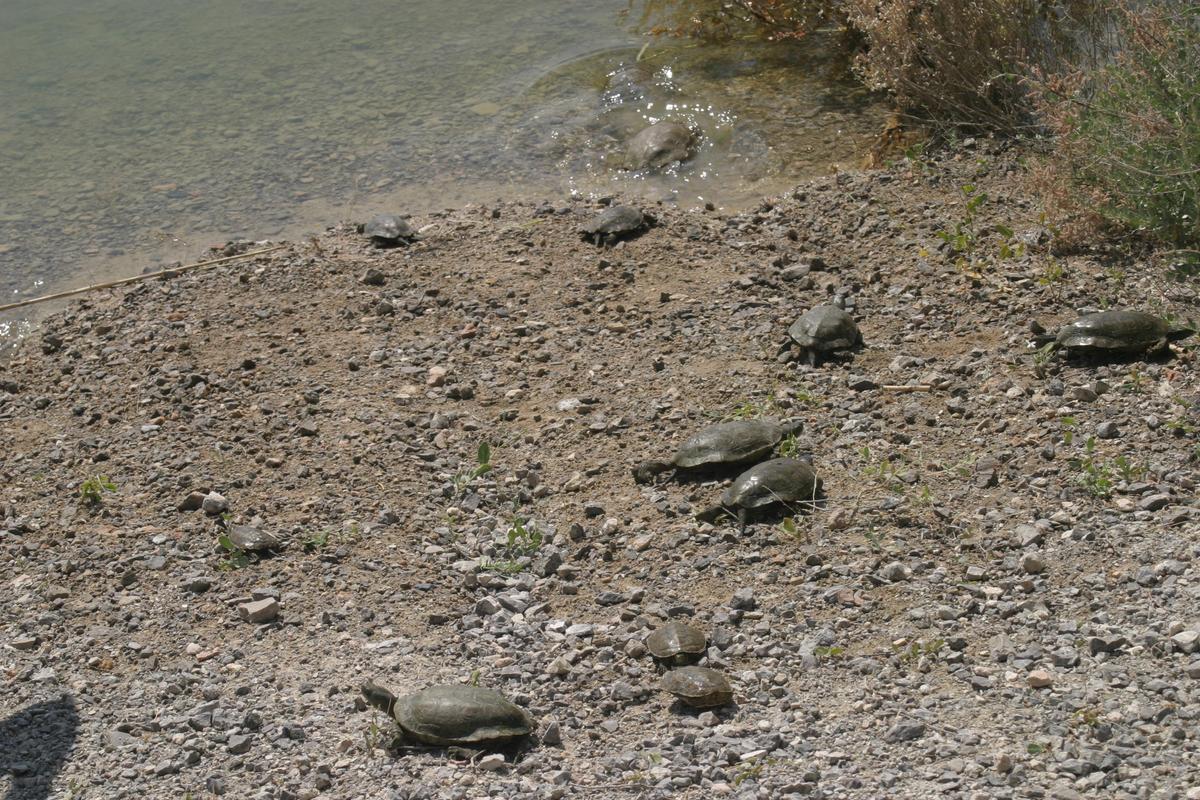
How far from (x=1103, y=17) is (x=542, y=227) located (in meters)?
3.21

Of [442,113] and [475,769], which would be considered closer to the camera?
[475,769]

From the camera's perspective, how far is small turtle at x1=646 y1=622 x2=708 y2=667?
3691 millimetres

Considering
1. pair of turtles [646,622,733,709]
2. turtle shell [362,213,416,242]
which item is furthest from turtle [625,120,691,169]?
pair of turtles [646,622,733,709]

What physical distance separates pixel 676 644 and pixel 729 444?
1063 mm

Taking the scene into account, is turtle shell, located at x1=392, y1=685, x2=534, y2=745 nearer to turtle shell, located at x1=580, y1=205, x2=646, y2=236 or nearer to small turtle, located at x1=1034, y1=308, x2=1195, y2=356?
small turtle, located at x1=1034, y1=308, x2=1195, y2=356

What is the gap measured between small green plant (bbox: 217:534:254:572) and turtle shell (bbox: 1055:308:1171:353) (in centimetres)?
316

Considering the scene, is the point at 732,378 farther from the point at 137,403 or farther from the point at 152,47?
the point at 152,47

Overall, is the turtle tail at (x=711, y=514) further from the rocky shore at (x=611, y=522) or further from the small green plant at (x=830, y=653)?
the small green plant at (x=830, y=653)

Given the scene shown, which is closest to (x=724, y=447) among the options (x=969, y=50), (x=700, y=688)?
(x=700, y=688)

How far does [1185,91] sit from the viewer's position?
5.17m

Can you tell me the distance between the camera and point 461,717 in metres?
3.44

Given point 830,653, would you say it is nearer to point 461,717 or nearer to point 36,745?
point 461,717

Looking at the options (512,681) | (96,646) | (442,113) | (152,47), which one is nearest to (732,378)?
(512,681)

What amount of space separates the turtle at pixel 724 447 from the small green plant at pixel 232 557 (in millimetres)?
1444
